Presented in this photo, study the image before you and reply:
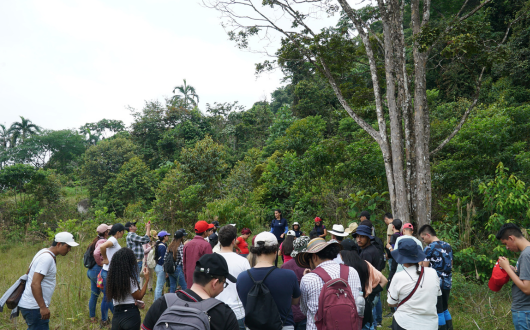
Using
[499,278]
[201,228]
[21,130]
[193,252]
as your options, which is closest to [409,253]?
[499,278]

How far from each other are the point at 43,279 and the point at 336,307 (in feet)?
10.3

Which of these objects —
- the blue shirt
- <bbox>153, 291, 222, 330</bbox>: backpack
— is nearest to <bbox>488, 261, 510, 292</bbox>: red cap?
the blue shirt

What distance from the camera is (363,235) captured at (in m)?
4.29

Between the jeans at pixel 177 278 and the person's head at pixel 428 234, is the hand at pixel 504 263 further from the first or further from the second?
the jeans at pixel 177 278

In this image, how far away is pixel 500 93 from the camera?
1322cm

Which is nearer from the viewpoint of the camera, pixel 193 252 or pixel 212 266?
pixel 212 266

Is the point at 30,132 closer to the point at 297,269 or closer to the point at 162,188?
the point at 162,188

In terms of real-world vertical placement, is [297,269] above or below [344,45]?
below

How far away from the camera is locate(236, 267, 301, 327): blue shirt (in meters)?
2.53

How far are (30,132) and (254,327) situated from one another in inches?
1806

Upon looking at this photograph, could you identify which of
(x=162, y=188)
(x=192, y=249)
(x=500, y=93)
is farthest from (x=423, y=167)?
(x=162, y=188)

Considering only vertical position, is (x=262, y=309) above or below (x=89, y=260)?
below

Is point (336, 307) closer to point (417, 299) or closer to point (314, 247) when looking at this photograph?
point (314, 247)

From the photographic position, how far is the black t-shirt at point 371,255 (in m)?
4.24
